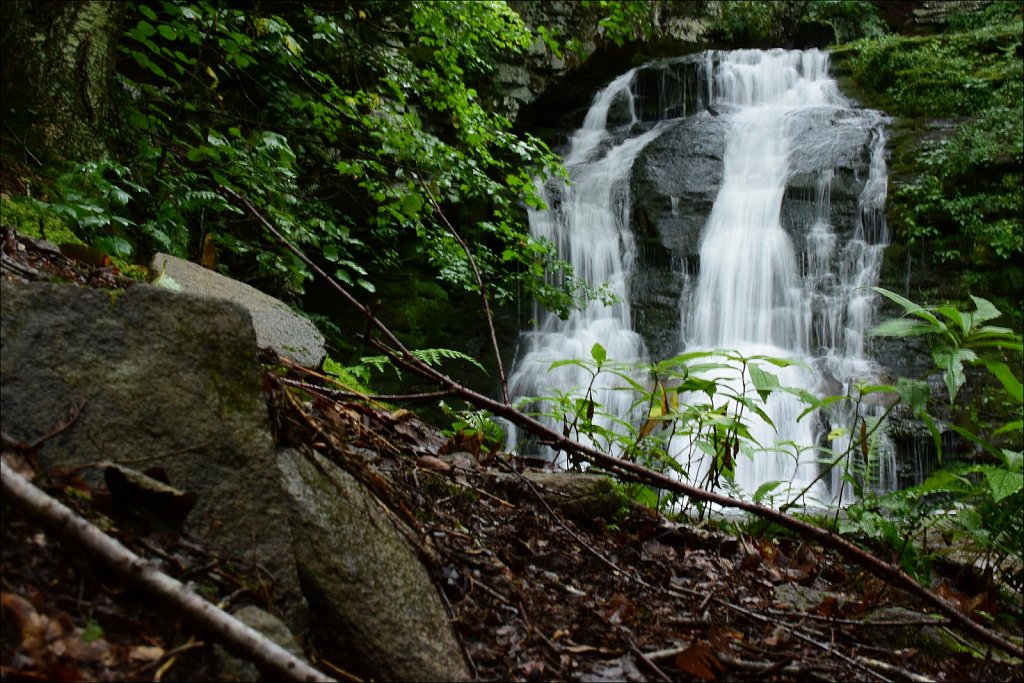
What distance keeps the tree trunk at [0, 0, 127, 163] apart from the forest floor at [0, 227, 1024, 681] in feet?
7.15

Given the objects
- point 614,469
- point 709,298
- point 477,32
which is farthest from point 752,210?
point 614,469

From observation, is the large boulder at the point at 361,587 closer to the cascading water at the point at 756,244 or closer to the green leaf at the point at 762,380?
the green leaf at the point at 762,380

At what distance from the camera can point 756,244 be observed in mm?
10609

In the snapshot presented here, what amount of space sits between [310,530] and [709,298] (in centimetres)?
981

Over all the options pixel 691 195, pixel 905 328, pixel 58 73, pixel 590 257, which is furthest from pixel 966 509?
pixel 691 195

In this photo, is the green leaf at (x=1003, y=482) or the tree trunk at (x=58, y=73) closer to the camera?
the green leaf at (x=1003, y=482)

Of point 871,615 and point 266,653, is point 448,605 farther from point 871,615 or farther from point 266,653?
point 871,615

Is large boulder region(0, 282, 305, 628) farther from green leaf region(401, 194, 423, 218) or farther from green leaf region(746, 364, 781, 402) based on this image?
green leaf region(401, 194, 423, 218)

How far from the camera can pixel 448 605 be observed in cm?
165

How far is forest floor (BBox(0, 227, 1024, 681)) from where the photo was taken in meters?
0.99

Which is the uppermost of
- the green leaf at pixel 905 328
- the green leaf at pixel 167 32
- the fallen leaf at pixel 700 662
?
the green leaf at pixel 167 32

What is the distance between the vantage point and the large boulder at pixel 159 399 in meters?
1.22

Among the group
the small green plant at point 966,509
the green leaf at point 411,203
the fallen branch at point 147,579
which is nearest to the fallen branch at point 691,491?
the small green plant at point 966,509

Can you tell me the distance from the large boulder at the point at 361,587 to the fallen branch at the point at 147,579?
0.32 meters
